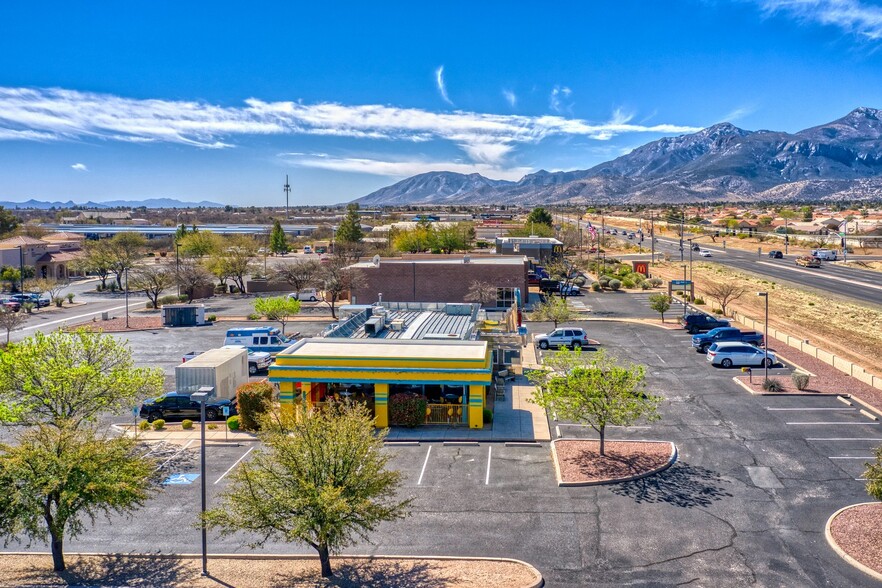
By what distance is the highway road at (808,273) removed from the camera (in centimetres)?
6708

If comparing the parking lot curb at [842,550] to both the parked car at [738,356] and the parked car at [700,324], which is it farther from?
the parked car at [700,324]

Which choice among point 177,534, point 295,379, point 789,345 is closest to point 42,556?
point 177,534

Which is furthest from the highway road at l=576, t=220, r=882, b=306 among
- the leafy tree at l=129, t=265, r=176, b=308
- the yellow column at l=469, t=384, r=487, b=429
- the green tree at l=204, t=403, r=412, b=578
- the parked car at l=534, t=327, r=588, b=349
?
the leafy tree at l=129, t=265, r=176, b=308

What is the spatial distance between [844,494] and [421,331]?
813 inches

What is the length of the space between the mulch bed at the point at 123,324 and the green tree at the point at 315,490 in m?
39.3

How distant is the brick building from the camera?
58406mm

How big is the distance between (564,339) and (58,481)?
33744 millimetres

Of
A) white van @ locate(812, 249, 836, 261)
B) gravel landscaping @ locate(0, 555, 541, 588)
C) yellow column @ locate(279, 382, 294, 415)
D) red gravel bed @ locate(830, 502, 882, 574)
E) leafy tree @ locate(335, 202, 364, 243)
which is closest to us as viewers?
gravel landscaping @ locate(0, 555, 541, 588)

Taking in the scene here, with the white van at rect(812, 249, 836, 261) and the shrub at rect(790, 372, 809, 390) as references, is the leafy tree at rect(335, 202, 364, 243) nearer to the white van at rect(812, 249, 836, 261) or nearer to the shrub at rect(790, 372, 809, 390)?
the white van at rect(812, 249, 836, 261)

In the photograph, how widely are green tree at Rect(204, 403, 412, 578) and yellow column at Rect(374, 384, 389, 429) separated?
11236mm

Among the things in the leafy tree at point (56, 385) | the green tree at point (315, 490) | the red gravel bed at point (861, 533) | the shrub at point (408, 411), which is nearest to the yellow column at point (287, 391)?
the shrub at point (408, 411)

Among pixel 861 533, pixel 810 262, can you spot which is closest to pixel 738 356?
pixel 861 533

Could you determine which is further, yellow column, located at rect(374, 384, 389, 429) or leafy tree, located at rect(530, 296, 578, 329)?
leafy tree, located at rect(530, 296, 578, 329)

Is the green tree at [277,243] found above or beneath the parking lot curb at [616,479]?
above
